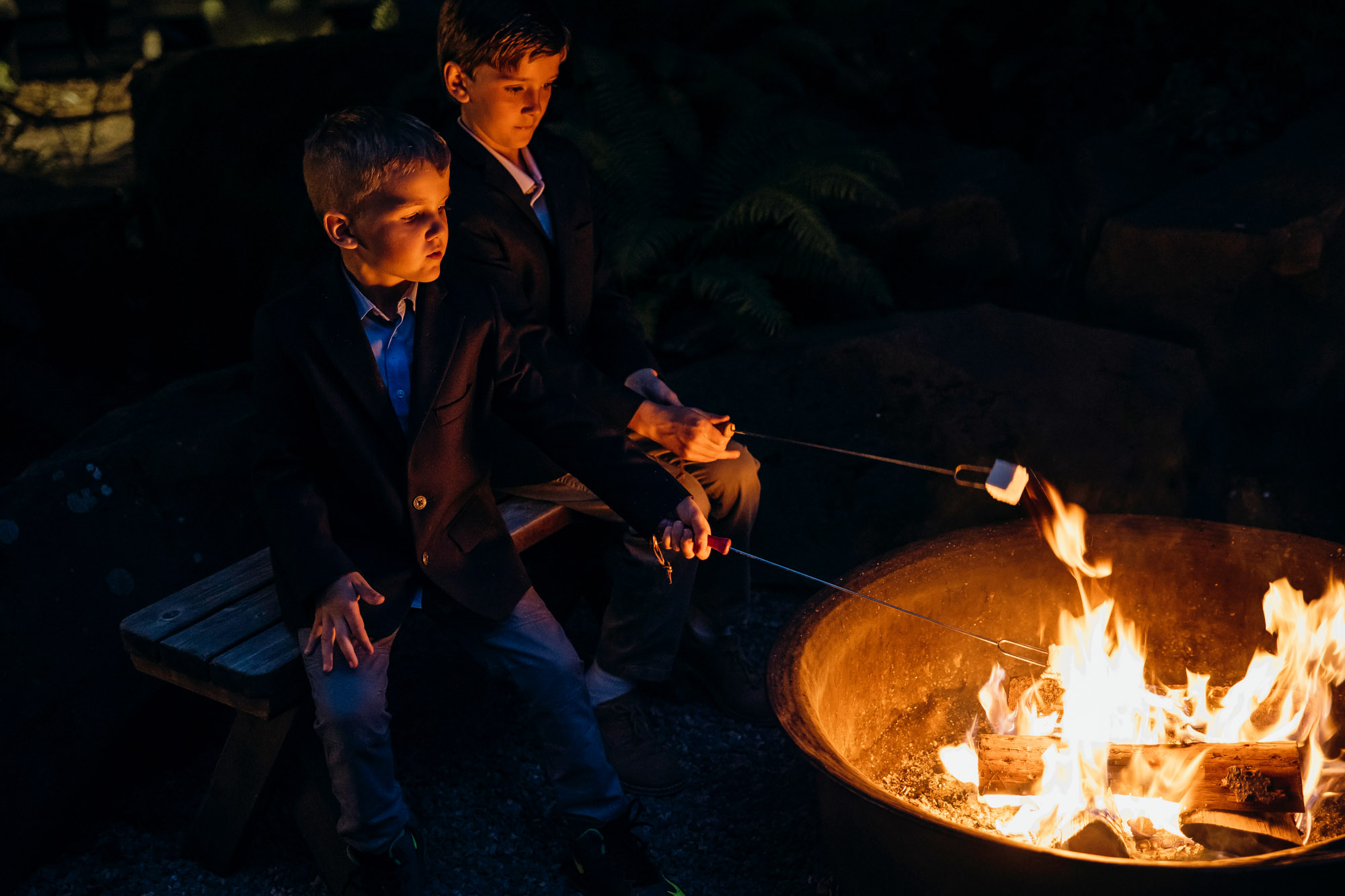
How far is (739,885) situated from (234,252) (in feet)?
15.2

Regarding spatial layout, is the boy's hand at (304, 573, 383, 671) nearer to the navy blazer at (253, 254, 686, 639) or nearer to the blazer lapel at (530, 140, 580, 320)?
the navy blazer at (253, 254, 686, 639)

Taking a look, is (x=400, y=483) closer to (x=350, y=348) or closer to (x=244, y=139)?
(x=350, y=348)

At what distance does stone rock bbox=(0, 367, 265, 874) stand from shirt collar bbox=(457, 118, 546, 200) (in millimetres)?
1169

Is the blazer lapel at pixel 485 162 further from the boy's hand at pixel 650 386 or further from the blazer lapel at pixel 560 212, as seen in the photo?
the boy's hand at pixel 650 386

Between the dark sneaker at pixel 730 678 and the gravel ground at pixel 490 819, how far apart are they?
0.05 m

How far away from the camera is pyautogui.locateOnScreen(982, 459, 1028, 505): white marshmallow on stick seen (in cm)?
267

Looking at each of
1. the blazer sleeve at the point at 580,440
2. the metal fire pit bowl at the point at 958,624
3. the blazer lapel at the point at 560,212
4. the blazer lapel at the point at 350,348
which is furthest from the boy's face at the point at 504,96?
the metal fire pit bowl at the point at 958,624

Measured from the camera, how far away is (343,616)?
8.36 feet

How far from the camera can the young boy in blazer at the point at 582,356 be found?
3.07 meters

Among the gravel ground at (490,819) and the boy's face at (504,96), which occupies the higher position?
the boy's face at (504,96)

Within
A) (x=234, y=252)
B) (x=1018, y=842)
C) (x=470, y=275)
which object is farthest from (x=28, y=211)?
(x=1018, y=842)

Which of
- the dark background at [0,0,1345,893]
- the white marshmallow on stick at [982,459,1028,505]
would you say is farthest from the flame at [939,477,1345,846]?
the dark background at [0,0,1345,893]

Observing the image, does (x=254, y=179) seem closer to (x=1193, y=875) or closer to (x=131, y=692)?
(x=131, y=692)

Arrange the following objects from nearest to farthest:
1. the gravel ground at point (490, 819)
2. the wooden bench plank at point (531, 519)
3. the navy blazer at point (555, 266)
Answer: the gravel ground at point (490, 819) → the navy blazer at point (555, 266) → the wooden bench plank at point (531, 519)
